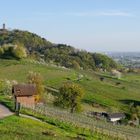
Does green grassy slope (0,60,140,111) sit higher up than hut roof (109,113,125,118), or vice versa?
green grassy slope (0,60,140,111)

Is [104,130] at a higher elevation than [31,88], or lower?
lower

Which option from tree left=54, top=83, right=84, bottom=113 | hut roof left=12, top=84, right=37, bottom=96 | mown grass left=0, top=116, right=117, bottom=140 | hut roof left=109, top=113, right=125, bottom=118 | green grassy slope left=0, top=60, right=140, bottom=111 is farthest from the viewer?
green grassy slope left=0, top=60, right=140, bottom=111

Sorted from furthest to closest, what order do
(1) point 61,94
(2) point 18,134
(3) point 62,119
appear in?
(1) point 61,94 < (3) point 62,119 < (2) point 18,134

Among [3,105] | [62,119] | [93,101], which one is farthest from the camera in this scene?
[93,101]

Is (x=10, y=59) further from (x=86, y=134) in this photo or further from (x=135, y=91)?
(x=86, y=134)

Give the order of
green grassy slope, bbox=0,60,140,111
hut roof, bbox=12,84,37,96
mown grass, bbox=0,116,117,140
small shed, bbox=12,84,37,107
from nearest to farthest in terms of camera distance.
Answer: mown grass, bbox=0,116,117,140 → small shed, bbox=12,84,37,107 → hut roof, bbox=12,84,37,96 → green grassy slope, bbox=0,60,140,111

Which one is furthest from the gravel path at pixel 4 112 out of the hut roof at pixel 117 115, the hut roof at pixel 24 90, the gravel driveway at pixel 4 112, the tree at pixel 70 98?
the hut roof at pixel 117 115

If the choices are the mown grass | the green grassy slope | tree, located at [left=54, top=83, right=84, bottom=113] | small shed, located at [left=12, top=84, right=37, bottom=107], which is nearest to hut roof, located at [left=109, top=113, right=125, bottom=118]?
the green grassy slope

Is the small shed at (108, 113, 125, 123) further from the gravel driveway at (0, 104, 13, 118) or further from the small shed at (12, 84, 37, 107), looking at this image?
the gravel driveway at (0, 104, 13, 118)

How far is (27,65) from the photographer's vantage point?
6727 inches

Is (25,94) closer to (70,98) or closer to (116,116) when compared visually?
(70,98)

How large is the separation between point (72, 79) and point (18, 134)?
123 m

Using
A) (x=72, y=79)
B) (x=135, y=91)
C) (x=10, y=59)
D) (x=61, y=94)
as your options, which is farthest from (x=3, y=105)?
(x=10, y=59)

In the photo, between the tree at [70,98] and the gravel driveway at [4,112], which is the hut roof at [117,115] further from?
the gravel driveway at [4,112]
